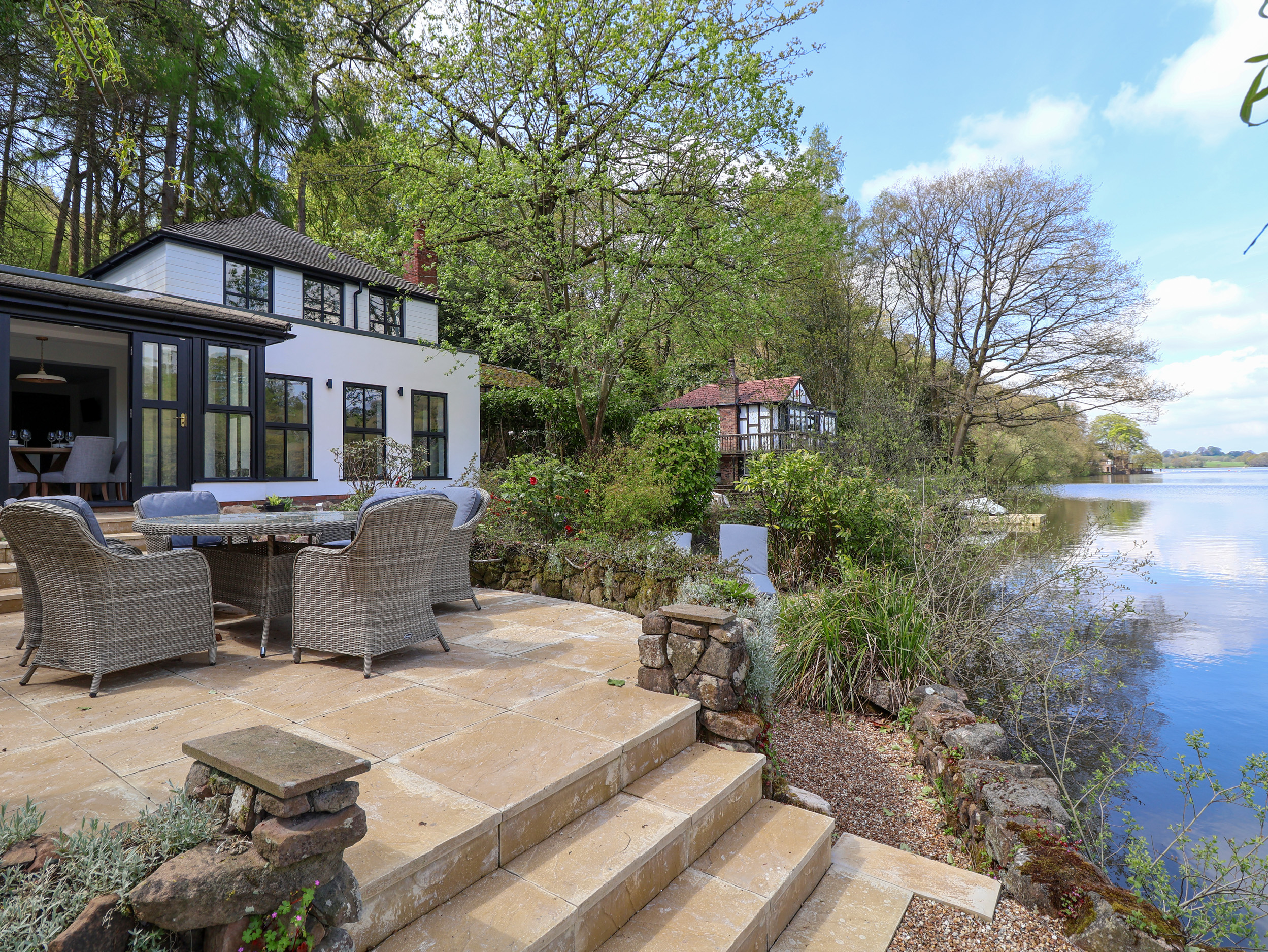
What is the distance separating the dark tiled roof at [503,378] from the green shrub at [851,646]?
9.68m

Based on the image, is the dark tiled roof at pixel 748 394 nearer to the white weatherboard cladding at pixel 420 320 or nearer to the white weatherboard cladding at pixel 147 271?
the white weatherboard cladding at pixel 420 320

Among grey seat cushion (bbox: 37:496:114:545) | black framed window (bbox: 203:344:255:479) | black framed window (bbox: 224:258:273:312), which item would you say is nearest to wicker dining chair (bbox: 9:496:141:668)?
grey seat cushion (bbox: 37:496:114:545)

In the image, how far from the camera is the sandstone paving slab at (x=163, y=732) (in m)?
2.22

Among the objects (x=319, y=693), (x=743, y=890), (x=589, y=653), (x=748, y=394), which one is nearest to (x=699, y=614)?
(x=589, y=653)

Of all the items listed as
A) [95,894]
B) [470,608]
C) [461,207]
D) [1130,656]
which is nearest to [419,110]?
[461,207]

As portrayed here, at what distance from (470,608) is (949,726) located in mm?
3379

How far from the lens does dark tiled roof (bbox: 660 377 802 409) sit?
1838cm

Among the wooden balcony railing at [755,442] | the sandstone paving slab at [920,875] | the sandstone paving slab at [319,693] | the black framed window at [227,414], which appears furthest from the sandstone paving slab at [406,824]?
the wooden balcony railing at [755,442]

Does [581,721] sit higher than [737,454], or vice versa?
[737,454]

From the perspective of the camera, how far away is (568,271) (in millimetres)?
9945

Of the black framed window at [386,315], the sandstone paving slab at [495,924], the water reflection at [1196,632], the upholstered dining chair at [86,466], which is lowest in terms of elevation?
the water reflection at [1196,632]

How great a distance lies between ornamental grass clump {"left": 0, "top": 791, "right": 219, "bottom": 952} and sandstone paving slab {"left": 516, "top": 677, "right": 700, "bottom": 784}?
1.42 meters

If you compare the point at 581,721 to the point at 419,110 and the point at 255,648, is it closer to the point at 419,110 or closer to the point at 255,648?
the point at 255,648

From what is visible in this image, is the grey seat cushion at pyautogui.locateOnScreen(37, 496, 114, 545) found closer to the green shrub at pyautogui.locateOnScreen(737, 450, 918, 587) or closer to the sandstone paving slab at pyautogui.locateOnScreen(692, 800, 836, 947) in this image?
the sandstone paving slab at pyautogui.locateOnScreen(692, 800, 836, 947)
